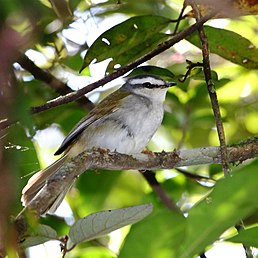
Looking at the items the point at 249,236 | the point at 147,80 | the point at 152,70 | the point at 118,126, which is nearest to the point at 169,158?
the point at 152,70

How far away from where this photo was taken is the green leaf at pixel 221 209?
3.67 ft

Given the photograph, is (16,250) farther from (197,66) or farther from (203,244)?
(197,66)

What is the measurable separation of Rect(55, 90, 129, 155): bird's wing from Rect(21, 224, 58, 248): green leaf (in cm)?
181

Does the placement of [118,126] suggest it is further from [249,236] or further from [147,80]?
[249,236]

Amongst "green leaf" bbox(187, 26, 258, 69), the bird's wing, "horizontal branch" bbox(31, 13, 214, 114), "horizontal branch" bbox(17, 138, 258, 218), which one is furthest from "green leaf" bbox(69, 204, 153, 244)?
the bird's wing

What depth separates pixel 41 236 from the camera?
6.58 feet

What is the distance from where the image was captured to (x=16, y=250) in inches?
45.2

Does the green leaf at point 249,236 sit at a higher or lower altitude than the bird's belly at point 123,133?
lower

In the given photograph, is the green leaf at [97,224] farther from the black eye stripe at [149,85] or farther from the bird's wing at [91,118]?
the black eye stripe at [149,85]

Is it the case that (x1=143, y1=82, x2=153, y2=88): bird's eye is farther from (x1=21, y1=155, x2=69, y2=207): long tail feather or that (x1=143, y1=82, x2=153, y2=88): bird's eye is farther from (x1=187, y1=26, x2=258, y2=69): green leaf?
Result: (x1=187, y1=26, x2=258, y2=69): green leaf

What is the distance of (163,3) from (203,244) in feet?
9.38

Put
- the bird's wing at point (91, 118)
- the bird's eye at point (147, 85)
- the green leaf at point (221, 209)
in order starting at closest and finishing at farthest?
the green leaf at point (221, 209), the bird's wing at point (91, 118), the bird's eye at point (147, 85)

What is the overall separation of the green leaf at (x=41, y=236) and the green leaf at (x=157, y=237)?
0.80 metres

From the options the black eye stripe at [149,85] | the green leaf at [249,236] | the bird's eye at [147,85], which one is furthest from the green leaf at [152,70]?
the green leaf at [249,236]
